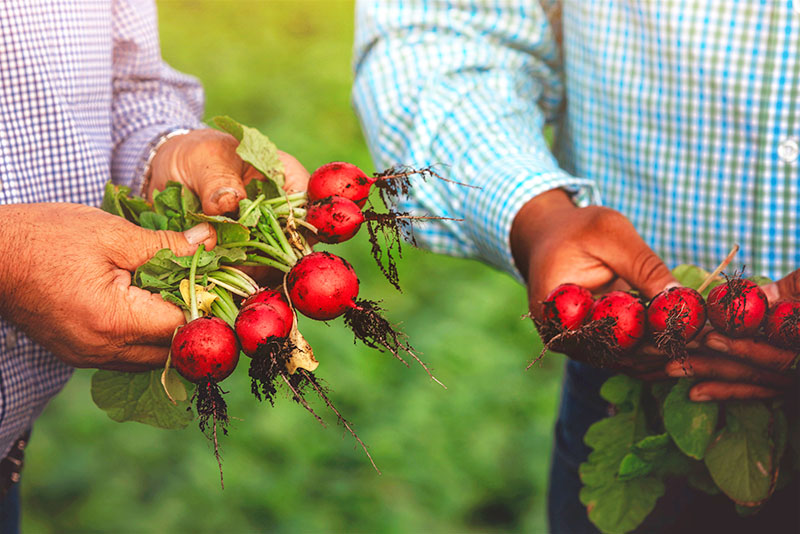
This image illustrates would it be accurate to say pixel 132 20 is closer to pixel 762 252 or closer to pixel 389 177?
pixel 389 177

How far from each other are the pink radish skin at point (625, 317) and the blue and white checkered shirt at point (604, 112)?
1.25 feet

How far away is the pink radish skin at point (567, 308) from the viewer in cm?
152

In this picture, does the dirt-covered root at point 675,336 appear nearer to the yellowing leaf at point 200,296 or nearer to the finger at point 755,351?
the finger at point 755,351

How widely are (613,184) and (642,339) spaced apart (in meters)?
0.65

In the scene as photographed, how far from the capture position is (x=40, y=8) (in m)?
1.54

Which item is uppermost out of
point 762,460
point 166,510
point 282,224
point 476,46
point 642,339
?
point 476,46

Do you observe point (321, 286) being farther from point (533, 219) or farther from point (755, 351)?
point (755, 351)

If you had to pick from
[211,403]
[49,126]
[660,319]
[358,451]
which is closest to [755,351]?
[660,319]

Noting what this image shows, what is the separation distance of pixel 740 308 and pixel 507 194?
604mm

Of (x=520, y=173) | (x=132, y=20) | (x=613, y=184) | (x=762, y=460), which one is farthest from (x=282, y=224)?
(x=762, y=460)

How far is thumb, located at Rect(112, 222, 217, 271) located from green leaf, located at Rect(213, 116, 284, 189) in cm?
18

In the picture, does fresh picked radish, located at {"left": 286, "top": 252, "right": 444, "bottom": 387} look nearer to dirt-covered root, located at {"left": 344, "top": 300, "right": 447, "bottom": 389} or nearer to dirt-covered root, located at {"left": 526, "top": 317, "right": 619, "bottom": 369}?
dirt-covered root, located at {"left": 344, "top": 300, "right": 447, "bottom": 389}

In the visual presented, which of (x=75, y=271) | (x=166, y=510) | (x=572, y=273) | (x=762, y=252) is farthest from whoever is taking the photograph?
(x=166, y=510)

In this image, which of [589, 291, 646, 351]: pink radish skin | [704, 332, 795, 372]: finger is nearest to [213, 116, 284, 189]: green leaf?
[589, 291, 646, 351]: pink radish skin
